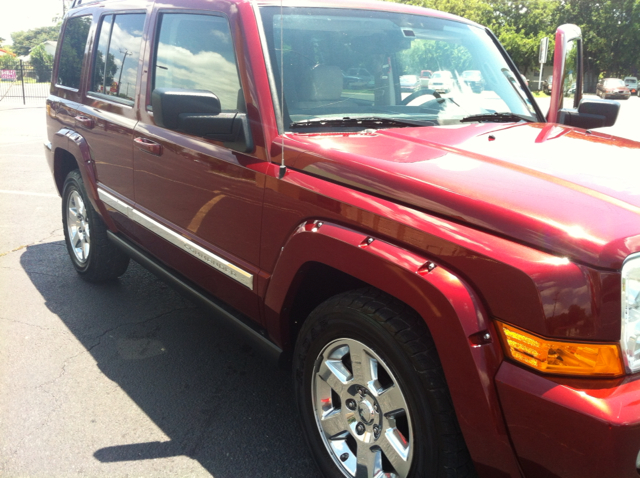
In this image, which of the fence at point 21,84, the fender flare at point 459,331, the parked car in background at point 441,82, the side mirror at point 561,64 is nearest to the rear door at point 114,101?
the parked car in background at point 441,82

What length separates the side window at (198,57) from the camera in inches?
109

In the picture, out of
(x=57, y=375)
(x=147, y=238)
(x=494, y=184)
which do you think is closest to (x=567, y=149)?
(x=494, y=184)

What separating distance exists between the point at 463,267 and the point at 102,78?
10.4ft

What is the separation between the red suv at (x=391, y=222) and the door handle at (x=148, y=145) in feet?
0.05

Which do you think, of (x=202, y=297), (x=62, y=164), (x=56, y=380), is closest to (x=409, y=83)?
(x=202, y=297)

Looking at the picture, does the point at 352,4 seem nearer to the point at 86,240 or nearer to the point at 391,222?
the point at 391,222

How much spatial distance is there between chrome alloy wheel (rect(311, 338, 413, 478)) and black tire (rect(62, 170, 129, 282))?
2564 mm

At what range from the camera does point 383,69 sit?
2959 mm

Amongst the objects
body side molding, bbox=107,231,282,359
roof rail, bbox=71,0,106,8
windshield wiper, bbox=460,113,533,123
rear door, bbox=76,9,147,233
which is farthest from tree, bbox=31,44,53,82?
windshield wiper, bbox=460,113,533,123

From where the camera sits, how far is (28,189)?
A: 813cm

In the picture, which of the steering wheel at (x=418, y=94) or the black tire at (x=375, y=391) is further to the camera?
the steering wheel at (x=418, y=94)

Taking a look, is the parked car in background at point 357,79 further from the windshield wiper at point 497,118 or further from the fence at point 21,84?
the fence at point 21,84

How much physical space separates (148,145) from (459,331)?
215 centimetres

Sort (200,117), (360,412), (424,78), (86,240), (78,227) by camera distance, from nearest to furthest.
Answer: (360,412) < (200,117) < (424,78) < (86,240) < (78,227)
